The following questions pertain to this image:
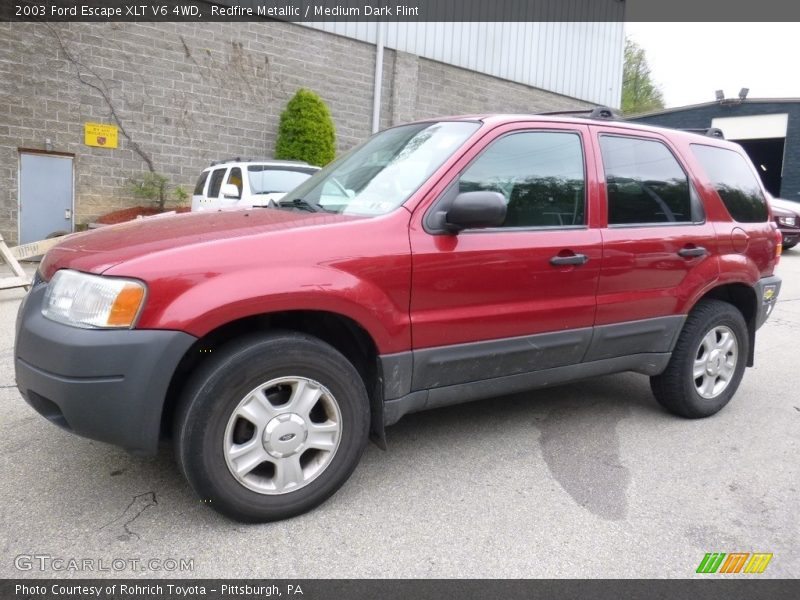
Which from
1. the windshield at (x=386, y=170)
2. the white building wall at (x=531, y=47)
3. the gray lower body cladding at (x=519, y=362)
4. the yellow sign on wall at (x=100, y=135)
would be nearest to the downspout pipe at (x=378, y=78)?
the white building wall at (x=531, y=47)

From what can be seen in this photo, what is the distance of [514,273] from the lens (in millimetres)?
3246

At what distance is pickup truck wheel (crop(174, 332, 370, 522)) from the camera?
2.55 metres

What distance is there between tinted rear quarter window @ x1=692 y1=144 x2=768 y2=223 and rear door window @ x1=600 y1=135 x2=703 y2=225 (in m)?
0.32

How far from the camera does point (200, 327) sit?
8.14ft

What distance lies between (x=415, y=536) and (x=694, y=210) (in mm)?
2725

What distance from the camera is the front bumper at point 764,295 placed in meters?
4.43

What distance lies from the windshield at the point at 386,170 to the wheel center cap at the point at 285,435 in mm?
1008

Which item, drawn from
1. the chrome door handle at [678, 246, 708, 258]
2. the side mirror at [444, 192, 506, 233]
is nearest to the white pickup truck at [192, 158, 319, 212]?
the chrome door handle at [678, 246, 708, 258]

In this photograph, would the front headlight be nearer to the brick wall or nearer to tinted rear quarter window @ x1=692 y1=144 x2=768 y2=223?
tinted rear quarter window @ x1=692 y1=144 x2=768 y2=223

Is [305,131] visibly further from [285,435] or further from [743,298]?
[285,435]

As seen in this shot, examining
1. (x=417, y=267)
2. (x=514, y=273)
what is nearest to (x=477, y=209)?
(x=417, y=267)

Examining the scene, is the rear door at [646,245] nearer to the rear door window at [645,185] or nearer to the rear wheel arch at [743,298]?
the rear door window at [645,185]

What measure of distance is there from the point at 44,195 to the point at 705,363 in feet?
38.6
